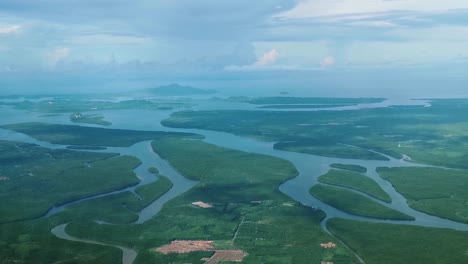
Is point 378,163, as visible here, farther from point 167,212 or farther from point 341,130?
point 167,212

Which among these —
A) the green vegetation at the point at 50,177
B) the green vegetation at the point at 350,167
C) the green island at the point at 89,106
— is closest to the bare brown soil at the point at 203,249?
the green vegetation at the point at 50,177

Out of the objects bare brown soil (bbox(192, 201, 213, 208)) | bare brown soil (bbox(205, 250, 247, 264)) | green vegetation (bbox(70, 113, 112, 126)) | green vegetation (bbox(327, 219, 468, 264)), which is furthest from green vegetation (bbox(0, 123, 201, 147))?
green vegetation (bbox(327, 219, 468, 264))

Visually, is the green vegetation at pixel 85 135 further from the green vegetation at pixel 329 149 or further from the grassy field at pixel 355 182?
the grassy field at pixel 355 182

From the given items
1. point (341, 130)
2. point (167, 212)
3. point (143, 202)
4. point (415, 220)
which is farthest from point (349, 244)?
point (341, 130)

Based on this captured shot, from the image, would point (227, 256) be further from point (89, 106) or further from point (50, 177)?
point (89, 106)

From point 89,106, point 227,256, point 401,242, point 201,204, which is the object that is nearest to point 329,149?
point 201,204

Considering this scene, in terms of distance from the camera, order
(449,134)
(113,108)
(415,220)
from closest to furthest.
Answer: (415,220)
(449,134)
(113,108)

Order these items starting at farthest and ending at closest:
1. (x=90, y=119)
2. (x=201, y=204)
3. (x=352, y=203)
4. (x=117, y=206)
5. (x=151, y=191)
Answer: (x=90, y=119) → (x=151, y=191) → (x=352, y=203) → (x=117, y=206) → (x=201, y=204)
